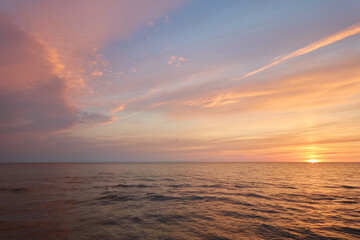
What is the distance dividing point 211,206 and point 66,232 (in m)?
12.9

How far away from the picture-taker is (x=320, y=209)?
18.3 meters

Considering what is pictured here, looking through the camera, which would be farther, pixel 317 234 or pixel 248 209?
pixel 248 209

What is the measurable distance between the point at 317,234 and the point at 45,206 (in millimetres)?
22986

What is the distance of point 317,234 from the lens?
39.8ft

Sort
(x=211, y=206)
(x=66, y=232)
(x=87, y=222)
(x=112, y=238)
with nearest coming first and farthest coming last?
(x=112, y=238), (x=66, y=232), (x=87, y=222), (x=211, y=206)

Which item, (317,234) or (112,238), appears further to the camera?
(317,234)

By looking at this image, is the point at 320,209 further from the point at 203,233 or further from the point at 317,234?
the point at 203,233

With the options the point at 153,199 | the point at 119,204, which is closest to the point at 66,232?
the point at 119,204

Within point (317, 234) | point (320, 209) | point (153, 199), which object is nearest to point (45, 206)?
point (153, 199)

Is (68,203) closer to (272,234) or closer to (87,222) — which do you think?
(87,222)

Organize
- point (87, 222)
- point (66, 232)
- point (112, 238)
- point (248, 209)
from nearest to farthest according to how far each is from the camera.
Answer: point (112, 238) < point (66, 232) < point (87, 222) < point (248, 209)

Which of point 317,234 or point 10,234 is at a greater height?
point 10,234

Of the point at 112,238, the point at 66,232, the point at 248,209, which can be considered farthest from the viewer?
the point at 248,209

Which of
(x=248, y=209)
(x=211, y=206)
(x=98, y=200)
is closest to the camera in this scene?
(x=248, y=209)
